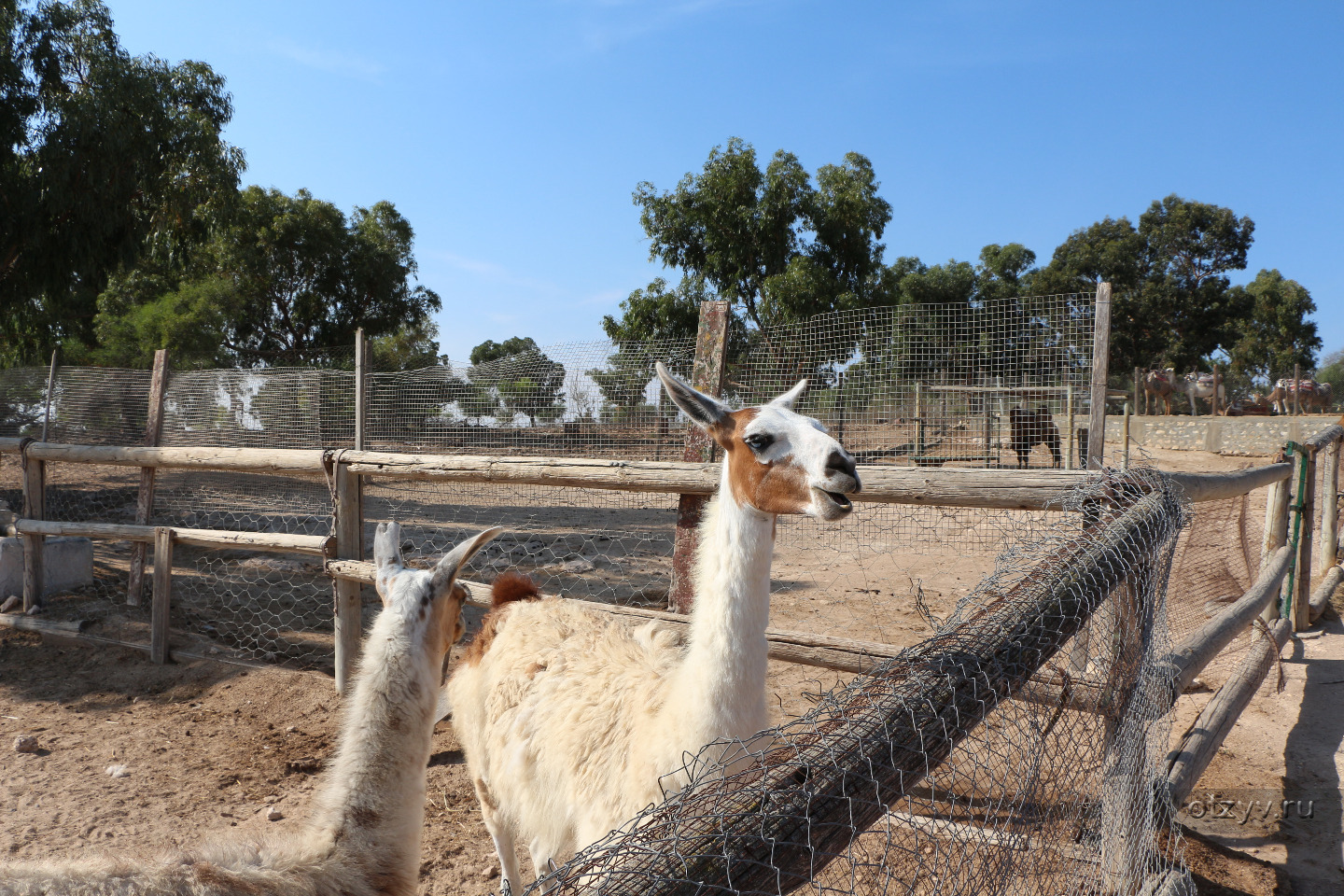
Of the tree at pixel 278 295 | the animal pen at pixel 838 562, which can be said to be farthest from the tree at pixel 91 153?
the tree at pixel 278 295

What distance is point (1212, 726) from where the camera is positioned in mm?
3543

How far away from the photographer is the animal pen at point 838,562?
1.29m

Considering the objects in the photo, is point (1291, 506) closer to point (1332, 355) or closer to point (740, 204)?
point (740, 204)

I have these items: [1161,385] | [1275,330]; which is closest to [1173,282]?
[1275,330]

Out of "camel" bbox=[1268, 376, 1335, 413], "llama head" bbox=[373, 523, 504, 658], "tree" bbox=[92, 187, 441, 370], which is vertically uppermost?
"tree" bbox=[92, 187, 441, 370]

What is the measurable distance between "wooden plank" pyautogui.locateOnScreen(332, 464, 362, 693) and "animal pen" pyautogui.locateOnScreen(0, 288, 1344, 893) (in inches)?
0.8

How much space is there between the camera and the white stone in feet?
22.2

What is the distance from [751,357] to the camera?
6344 mm

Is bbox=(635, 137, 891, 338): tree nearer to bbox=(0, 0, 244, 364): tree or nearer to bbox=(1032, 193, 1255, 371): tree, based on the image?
bbox=(0, 0, 244, 364): tree

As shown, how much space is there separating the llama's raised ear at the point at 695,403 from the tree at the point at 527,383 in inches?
164

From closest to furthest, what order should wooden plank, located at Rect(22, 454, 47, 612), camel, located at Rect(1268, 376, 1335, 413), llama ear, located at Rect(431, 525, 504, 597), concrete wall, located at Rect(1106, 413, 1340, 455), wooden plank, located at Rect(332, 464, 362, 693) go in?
1. llama ear, located at Rect(431, 525, 504, 597)
2. wooden plank, located at Rect(332, 464, 362, 693)
3. wooden plank, located at Rect(22, 454, 47, 612)
4. concrete wall, located at Rect(1106, 413, 1340, 455)
5. camel, located at Rect(1268, 376, 1335, 413)

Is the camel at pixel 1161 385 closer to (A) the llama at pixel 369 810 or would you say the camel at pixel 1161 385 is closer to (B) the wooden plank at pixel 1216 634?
(B) the wooden plank at pixel 1216 634

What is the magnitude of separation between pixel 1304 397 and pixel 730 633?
93.9 feet

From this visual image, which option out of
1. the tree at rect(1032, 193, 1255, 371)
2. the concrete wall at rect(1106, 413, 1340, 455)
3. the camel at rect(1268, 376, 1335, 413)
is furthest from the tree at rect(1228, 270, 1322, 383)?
the concrete wall at rect(1106, 413, 1340, 455)
